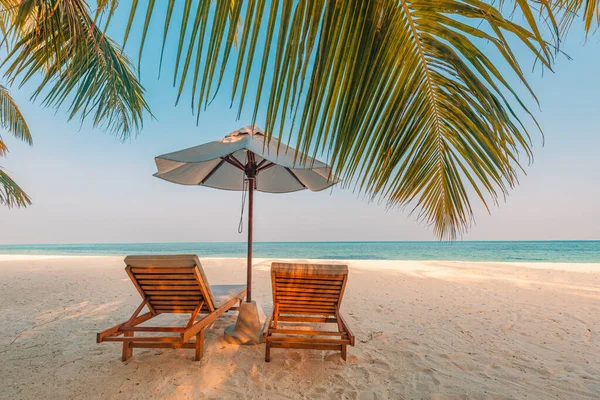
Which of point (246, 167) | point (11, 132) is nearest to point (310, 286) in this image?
point (246, 167)

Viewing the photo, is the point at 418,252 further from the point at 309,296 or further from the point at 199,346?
the point at 199,346

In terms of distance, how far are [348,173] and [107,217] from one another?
5574 cm

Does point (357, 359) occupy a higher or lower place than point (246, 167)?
lower

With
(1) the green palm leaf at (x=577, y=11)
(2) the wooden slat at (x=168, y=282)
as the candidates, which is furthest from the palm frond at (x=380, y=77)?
(2) the wooden slat at (x=168, y=282)

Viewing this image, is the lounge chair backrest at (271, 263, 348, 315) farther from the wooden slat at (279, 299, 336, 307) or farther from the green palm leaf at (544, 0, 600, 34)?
the green palm leaf at (544, 0, 600, 34)

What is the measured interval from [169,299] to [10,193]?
4.56 metres

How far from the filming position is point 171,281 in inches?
106

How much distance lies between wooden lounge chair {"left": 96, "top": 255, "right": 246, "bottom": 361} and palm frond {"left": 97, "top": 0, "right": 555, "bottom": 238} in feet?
6.50

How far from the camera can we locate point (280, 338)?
2570mm

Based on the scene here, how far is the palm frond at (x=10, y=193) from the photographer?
4.97 meters

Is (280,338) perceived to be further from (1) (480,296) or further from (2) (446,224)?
(1) (480,296)

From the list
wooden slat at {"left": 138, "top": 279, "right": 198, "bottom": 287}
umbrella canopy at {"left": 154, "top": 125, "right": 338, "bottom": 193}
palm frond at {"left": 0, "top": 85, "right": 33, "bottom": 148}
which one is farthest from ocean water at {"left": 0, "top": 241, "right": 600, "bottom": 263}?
palm frond at {"left": 0, "top": 85, "right": 33, "bottom": 148}

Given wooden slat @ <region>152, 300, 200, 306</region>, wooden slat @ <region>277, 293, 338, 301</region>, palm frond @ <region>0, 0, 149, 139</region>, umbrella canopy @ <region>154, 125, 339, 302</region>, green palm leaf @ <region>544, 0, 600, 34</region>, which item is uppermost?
palm frond @ <region>0, 0, 149, 139</region>

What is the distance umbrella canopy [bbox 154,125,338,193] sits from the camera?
2549 millimetres
